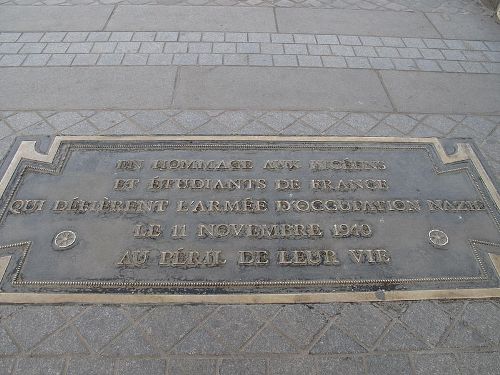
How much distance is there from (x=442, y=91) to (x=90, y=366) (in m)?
4.34

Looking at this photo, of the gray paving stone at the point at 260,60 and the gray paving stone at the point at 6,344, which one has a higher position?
the gray paving stone at the point at 260,60

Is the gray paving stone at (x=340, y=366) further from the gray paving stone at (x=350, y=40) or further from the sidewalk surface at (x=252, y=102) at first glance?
the gray paving stone at (x=350, y=40)

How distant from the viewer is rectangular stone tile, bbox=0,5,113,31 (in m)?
5.16

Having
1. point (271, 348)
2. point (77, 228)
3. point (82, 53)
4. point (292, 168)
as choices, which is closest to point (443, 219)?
point (292, 168)

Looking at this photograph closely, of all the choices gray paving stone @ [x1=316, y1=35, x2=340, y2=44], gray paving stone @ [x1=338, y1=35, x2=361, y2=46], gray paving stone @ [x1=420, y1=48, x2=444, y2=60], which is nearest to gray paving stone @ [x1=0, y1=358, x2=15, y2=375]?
gray paving stone @ [x1=316, y1=35, x2=340, y2=44]

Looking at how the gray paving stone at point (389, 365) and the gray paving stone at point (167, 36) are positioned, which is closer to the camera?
the gray paving stone at point (389, 365)

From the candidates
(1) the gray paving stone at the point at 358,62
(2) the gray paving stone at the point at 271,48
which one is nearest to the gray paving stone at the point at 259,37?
(2) the gray paving stone at the point at 271,48

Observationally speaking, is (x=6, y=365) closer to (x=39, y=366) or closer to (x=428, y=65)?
(x=39, y=366)

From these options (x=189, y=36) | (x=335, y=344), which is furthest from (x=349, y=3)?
(x=335, y=344)

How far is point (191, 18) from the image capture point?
547 centimetres

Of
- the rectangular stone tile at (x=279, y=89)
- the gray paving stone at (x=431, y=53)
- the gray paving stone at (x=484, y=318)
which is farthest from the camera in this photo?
the gray paving stone at (x=431, y=53)

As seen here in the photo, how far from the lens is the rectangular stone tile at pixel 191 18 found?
5.27m

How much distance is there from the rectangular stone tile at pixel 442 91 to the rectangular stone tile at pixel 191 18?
6.29 feet

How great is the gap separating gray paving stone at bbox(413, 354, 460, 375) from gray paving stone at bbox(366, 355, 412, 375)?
6 centimetres
